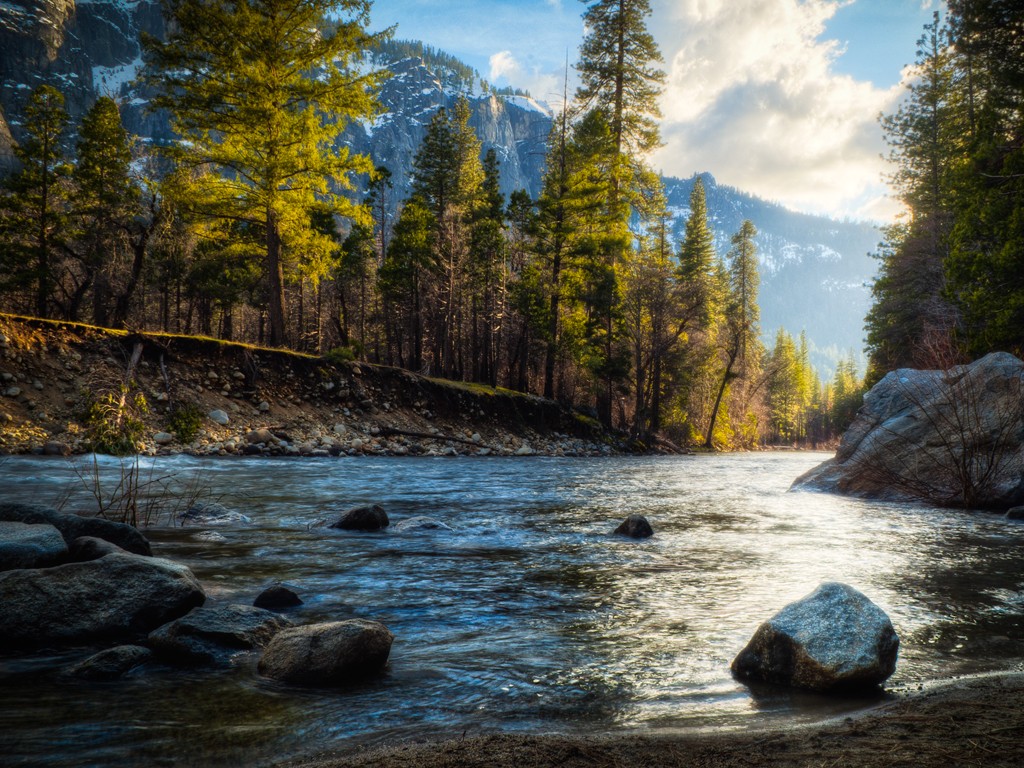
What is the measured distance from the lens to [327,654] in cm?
334

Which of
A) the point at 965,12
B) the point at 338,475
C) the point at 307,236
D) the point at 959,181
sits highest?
the point at 965,12

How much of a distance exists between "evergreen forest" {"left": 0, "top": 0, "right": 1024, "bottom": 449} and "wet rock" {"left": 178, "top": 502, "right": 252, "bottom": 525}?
12.6 meters

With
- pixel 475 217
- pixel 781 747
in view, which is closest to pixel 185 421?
pixel 781 747

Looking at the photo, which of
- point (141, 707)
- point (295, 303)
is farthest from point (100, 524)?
point (295, 303)

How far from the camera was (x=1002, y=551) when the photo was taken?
23.3 feet

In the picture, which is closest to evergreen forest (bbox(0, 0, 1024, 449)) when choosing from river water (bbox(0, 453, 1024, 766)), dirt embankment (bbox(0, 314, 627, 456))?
dirt embankment (bbox(0, 314, 627, 456))

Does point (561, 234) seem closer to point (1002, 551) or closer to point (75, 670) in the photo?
point (1002, 551)

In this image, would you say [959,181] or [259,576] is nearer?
[259,576]

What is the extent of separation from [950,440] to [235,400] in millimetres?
18181

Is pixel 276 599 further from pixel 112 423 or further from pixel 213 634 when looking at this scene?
pixel 112 423

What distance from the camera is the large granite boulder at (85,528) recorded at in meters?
5.33

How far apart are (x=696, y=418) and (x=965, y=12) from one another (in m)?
31.4

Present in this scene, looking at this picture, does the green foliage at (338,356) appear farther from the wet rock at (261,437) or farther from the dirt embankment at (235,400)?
the wet rock at (261,437)

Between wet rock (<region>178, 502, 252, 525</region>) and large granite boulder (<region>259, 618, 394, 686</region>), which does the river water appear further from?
wet rock (<region>178, 502, 252, 525</region>)
